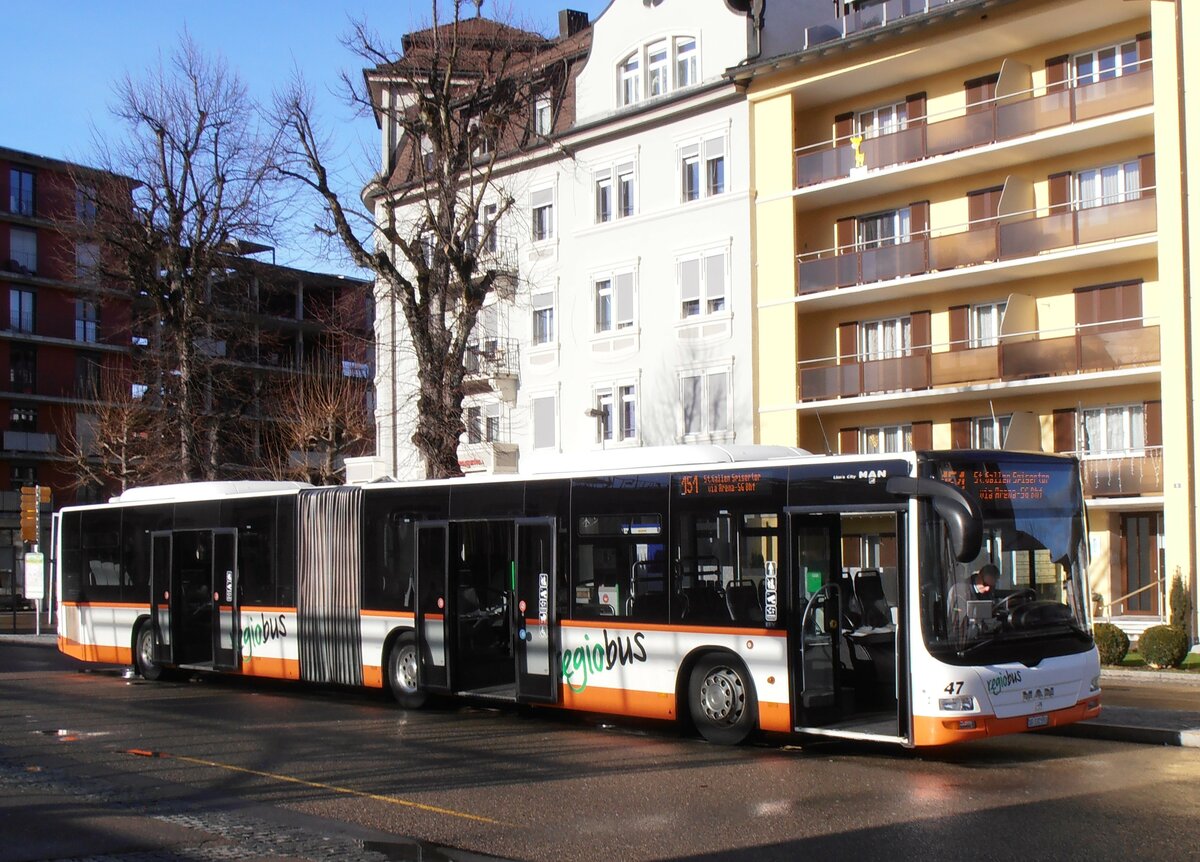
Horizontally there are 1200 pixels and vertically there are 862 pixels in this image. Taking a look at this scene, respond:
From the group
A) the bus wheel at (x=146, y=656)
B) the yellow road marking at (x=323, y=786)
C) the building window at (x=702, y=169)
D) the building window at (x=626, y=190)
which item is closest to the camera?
the yellow road marking at (x=323, y=786)

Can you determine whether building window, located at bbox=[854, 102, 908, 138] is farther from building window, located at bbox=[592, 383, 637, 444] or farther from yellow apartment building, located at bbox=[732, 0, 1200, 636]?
building window, located at bbox=[592, 383, 637, 444]

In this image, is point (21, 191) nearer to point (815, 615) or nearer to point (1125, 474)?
point (1125, 474)

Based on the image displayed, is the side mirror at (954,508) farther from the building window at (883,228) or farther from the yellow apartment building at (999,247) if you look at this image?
the building window at (883,228)

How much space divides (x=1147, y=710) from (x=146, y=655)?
15341mm

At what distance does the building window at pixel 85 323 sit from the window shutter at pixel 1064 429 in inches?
2286

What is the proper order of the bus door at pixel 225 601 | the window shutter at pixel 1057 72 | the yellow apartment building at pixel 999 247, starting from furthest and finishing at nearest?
the window shutter at pixel 1057 72 < the yellow apartment building at pixel 999 247 < the bus door at pixel 225 601

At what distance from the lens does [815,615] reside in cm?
1302

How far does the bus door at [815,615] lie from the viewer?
12906mm

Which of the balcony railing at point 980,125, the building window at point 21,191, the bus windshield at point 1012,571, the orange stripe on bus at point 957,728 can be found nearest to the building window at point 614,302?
the balcony railing at point 980,125

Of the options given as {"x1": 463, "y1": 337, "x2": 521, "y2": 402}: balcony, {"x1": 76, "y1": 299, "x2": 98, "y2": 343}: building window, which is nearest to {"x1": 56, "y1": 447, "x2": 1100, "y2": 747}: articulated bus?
{"x1": 463, "y1": 337, "x2": 521, "y2": 402}: balcony

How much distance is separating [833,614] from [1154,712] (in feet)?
15.8

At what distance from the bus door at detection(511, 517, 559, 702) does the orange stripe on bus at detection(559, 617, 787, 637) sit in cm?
33

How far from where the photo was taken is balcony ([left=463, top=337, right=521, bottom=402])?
3912 centimetres

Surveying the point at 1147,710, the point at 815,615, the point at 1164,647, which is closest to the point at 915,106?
the point at 1164,647
